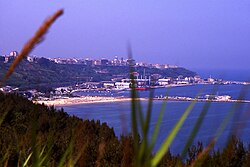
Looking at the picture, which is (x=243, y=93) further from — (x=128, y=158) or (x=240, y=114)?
(x=128, y=158)

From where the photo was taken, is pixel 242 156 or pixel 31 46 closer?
pixel 31 46

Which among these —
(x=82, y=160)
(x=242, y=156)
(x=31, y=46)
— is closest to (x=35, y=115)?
(x=31, y=46)

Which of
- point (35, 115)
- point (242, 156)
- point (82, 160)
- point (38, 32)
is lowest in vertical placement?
point (242, 156)

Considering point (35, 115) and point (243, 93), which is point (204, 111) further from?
point (35, 115)

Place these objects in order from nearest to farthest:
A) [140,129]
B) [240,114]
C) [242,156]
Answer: [140,129] → [240,114] → [242,156]

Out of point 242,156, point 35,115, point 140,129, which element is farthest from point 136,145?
point 242,156

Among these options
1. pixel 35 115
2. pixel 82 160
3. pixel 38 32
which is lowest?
pixel 82 160

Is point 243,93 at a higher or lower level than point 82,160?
higher

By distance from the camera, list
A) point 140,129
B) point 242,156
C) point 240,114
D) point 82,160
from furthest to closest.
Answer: point 242,156
point 82,160
point 240,114
point 140,129

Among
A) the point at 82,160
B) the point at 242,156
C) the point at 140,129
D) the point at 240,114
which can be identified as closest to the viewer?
the point at 140,129
